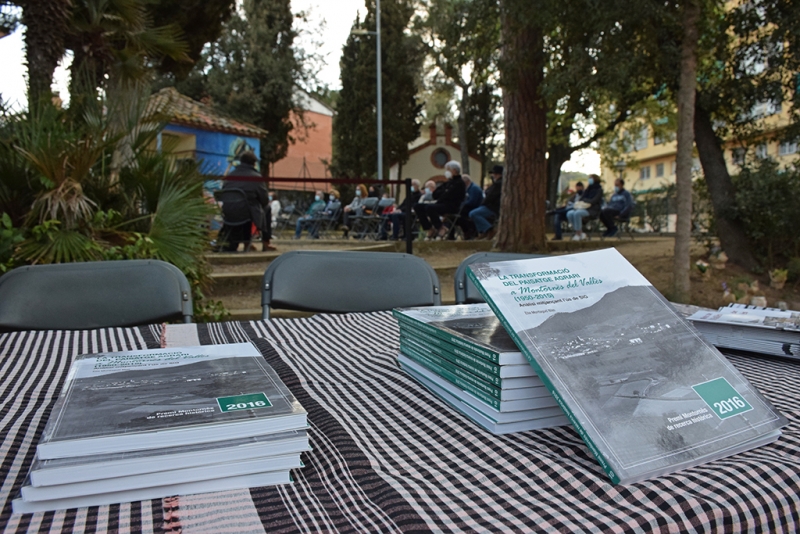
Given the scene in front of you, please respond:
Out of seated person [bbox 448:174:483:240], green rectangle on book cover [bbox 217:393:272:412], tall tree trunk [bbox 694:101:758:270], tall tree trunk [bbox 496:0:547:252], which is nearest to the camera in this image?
green rectangle on book cover [bbox 217:393:272:412]

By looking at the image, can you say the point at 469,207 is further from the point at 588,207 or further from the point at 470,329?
the point at 470,329

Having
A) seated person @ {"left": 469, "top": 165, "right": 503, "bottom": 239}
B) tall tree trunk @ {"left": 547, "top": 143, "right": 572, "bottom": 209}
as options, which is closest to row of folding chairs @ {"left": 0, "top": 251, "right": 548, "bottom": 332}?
seated person @ {"left": 469, "top": 165, "right": 503, "bottom": 239}

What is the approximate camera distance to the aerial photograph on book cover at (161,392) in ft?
2.00

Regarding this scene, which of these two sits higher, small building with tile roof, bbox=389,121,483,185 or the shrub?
small building with tile roof, bbox=389,121,483,185

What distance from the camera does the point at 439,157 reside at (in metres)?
40.8

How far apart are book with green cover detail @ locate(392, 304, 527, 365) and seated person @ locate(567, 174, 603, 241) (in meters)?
12.1

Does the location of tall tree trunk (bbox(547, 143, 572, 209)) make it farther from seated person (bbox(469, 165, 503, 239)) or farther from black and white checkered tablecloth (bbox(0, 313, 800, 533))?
black and white checkered tablecloth (bbox(0, 313, 800, 533))

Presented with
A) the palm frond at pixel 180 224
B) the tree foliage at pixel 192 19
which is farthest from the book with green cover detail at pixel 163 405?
the tree foliage at pixel 192 19

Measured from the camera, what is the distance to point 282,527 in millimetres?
531

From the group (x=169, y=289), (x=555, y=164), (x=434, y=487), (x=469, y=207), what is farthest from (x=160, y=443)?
(x=555, y=164)

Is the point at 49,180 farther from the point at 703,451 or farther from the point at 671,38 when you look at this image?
the point at 671,38

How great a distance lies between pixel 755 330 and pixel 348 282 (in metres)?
1.43

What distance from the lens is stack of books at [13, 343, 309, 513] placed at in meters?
0.55

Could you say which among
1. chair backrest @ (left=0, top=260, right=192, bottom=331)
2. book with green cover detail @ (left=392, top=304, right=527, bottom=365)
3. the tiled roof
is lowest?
chair backrest @ (left=0, top=260, right=192, bottom=331)
